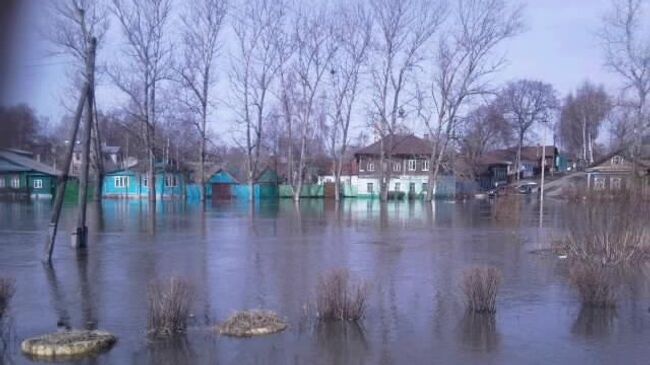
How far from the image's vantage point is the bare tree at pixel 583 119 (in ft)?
315

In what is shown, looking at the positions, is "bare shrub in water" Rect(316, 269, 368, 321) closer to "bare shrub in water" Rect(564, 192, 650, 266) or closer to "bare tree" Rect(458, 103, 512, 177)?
"bare shrub in water" Rect(564, 192, 650, 266)

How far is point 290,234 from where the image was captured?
27109mm

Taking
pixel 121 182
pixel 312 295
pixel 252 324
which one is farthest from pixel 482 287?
pixel 121 182

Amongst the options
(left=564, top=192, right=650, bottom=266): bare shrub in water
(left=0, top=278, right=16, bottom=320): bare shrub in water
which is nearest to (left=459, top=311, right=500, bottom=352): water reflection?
(left=564, top=192, right=650, bottom=266): bare shrub in water

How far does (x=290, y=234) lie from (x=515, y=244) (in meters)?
8.46

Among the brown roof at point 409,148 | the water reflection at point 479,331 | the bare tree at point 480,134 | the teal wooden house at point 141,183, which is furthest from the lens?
the bare tree at point 480,134

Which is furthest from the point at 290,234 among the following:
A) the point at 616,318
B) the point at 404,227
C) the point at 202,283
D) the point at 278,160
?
the point at 278,160

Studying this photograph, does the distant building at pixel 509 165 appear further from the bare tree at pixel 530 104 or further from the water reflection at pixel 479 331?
the water reflection at pixel 479 331

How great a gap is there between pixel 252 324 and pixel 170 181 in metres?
67.8

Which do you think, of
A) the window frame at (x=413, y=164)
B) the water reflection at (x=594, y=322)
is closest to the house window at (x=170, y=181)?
the window frame at (x=413, y=164)

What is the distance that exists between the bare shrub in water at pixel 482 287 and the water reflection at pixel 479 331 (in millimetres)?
146

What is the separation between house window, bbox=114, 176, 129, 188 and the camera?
7731cm

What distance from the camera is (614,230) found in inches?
648

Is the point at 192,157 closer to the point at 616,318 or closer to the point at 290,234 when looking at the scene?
the point at 290,234
